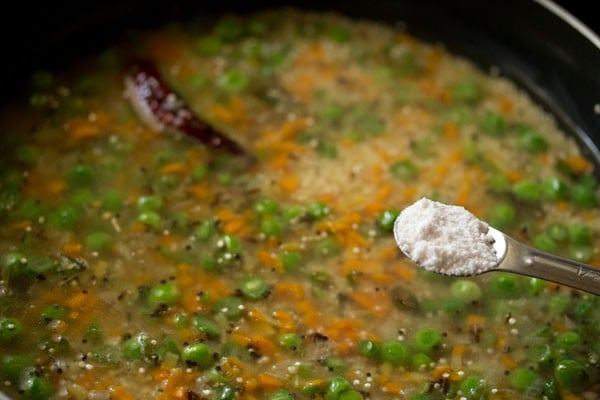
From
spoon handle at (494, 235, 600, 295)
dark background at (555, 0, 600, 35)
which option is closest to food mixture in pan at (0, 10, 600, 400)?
spoon handle at (494, 235, 600, 295)

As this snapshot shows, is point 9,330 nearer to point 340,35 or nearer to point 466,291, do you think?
point 466,291

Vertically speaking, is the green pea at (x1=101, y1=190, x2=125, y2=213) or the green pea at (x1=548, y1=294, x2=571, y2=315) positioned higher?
the green pea at (x1=548, y1=294, x2=571, y2=315)

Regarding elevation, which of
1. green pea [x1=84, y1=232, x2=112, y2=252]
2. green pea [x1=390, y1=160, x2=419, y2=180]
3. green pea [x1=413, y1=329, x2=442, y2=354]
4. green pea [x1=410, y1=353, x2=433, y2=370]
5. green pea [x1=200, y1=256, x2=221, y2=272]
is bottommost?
green pea [x1=84, y1=232, x2=112, y2=252]

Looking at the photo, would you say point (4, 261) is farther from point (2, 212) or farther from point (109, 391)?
point (109, 391)

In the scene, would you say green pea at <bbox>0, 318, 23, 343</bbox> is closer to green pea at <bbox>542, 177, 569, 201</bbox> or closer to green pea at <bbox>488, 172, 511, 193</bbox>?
green pea at <bbox>488, 172, 511, 193</bbox>

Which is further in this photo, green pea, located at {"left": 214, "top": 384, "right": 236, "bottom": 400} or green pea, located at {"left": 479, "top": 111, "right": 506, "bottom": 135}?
green pea, located at {"left": 479, "top": 111, "right": 506, "bottom": 135}

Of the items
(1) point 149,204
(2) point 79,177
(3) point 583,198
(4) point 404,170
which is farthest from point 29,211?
(3) point 583,198

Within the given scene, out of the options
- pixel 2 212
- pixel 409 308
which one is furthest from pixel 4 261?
pixel 409 308
